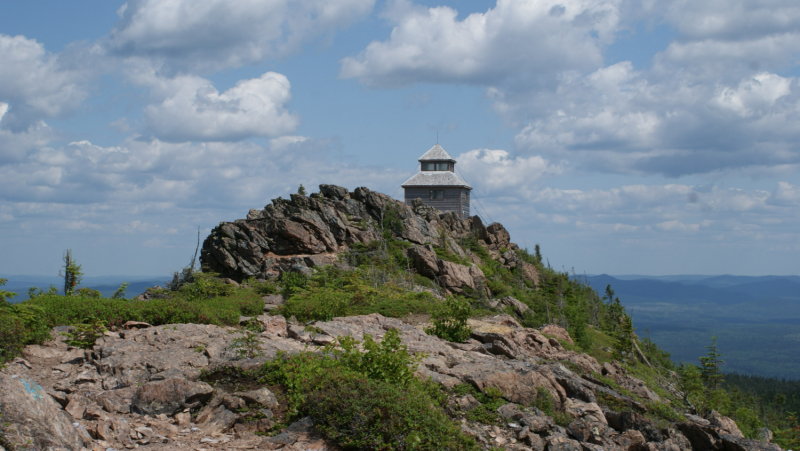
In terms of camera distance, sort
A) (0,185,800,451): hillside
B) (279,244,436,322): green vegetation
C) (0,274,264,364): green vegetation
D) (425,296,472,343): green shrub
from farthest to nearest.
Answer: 1. (279,244,436,322): green vegetation
2. (425,296,472,343): green shrub
3. (0,274,264,364): green vegetation
4. (0,185,800,451): hillside

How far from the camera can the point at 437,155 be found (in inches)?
1762

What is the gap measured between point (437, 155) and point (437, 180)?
2296mm

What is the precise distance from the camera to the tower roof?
43438mm

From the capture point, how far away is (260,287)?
2292cm

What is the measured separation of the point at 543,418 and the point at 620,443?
154 cm

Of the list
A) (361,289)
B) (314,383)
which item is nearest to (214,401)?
(314,383)

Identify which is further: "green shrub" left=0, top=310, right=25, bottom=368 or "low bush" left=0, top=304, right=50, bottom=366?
"low bush" left=0, top=304, right=50, bottom=366

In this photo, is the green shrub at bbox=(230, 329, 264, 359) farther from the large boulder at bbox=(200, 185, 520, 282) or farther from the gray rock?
the large boulder at bbox=(200, 185, 520, 282)

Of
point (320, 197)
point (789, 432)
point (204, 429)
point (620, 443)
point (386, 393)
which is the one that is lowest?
point (789, 432)

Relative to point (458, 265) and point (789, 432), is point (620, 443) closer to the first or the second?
point (789, 432)

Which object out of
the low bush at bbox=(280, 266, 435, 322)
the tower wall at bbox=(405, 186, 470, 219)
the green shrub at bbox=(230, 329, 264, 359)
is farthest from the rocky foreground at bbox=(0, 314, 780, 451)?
the tower wall at bbox=(405, 186, 470, 219)

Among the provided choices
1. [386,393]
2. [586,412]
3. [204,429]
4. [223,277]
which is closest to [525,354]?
[586,412]

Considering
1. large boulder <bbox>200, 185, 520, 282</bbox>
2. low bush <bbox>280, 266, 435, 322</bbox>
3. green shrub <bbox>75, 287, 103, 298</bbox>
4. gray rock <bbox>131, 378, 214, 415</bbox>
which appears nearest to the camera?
gray rock <bbox>131, 378, 214, 415</bbox>

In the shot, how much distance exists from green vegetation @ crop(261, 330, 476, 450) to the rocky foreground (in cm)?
29
